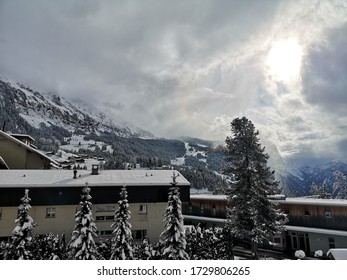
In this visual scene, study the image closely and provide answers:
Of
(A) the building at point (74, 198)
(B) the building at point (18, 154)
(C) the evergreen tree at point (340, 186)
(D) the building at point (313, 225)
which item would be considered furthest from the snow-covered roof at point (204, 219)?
(C) the evergreen tree at point (340, 186)

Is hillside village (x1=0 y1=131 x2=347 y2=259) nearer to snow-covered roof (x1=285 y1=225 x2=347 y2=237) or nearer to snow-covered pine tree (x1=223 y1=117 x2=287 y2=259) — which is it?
snow-covered roof (x1=285 y1=225 x2=347 y2=237)

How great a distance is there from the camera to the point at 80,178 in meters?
13.0

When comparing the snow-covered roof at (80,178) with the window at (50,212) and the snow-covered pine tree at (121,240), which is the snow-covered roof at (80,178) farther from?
the snow-covered pine tree at (121,240)

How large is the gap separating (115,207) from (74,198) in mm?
2067

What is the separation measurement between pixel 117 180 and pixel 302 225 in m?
11.8

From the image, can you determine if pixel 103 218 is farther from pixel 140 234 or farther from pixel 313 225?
pixel 313 225

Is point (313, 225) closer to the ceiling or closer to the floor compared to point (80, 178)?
closer to the floor

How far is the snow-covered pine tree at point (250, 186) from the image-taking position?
11.4 meters

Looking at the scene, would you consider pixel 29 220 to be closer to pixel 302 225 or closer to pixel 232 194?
pixel 232 194

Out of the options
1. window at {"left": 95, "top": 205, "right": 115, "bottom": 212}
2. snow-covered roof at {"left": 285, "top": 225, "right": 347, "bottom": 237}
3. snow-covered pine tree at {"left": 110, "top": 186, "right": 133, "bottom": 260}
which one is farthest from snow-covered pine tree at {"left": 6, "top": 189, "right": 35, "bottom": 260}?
snow-covered roof at {"left": 285, "top": 225, "right": 347, "bottom": 237}

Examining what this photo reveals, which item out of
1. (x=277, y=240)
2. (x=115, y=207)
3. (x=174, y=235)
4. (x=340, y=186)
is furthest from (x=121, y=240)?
(x=340, y=186)

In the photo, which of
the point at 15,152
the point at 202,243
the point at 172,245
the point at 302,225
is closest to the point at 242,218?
the point at 202,243

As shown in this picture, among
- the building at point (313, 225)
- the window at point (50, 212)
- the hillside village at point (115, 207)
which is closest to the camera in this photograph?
the hillside village at point (115, 207)

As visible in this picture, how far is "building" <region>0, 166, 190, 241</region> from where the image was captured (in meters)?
11.5
